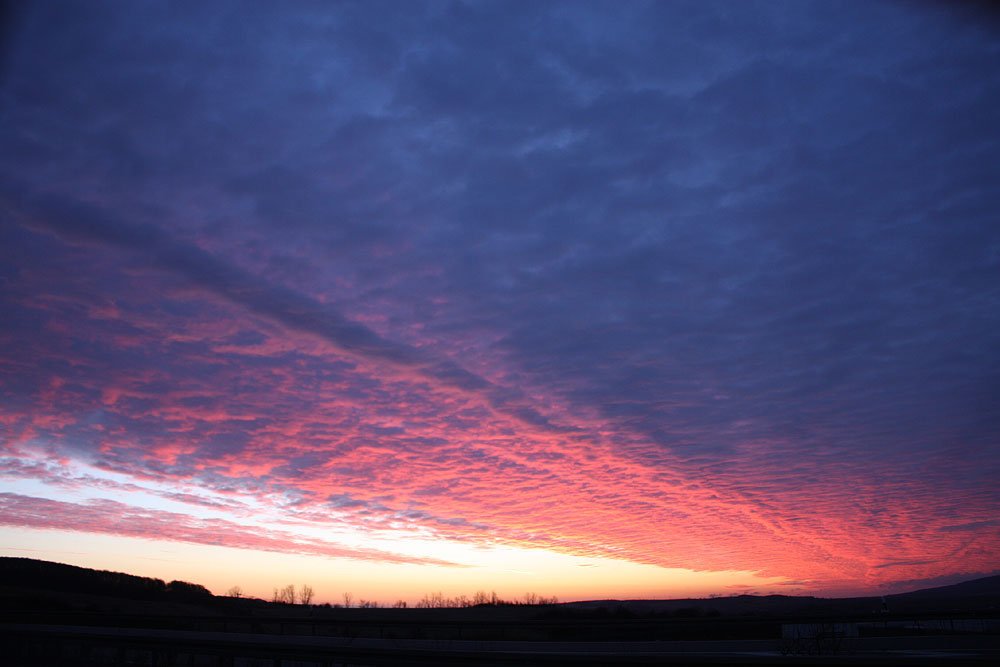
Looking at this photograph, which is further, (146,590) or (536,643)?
(146,590)

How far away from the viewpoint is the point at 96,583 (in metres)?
97.5

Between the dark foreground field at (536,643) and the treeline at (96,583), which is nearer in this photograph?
the dark foreground field at (536,643)

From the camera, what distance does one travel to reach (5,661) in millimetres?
18422

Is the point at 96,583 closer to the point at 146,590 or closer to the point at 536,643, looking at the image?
the point at 146,590

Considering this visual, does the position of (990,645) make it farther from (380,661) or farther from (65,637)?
(65,637)

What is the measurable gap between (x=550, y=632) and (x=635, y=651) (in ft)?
45.6

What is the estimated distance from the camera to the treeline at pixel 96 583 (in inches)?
3337

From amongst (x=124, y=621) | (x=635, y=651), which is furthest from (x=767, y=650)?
(x=124, y=621)

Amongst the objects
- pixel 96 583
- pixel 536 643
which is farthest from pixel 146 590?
pixel 536 643

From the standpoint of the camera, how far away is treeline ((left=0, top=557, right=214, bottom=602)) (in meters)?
84.8

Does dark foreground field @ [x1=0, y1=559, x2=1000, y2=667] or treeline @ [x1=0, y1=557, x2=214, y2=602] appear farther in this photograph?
treeline @ [x1=0, y1=557, x2=214, y2=602]

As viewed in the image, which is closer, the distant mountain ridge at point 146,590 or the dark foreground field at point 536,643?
the dark foreground field at point 536,643

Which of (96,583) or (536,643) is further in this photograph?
(96,583)

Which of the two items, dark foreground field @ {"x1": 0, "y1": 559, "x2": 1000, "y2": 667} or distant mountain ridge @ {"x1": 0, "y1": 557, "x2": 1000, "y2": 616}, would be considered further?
distant mountain ridge @ {"x1": 0, "y1": 557, "x2": 1000, "y2": 616}
